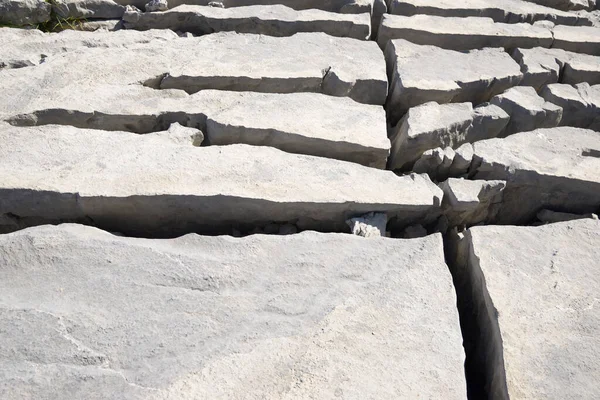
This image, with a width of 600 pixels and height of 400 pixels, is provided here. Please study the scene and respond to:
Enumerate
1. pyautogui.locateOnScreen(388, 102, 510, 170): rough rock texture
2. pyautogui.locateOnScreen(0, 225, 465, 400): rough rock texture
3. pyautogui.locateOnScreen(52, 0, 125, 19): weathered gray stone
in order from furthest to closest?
pyautogui.locateOnScreen(52, 0, 125, 19): weathered gray stone < pyautogui.locateOnScreen(388, 102, 510, 170): rough rock texture < pyautogui.locateOnScreen(0, 225, 465, 400): rough rock texture

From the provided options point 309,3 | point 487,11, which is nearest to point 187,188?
point 309,3

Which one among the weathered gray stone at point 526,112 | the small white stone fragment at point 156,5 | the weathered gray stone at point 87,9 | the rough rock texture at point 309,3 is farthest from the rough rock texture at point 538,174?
the weathered gray stone at point 87,9

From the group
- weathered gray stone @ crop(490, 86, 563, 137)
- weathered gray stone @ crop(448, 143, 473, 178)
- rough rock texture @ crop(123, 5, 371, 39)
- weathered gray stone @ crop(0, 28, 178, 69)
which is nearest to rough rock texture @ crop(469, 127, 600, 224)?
weathered gray stone @ crop(448, 143, 473, 178)

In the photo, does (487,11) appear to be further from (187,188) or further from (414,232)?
(187,188)

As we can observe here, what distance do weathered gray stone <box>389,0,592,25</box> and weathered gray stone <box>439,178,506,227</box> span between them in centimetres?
144

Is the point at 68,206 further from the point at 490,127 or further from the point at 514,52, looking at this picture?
the point at 514,52

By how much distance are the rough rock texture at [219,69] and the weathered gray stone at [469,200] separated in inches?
27.1

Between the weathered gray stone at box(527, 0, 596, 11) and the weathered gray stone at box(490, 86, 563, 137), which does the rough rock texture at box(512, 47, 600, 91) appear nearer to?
the weathered gray stone at box(490, 86, 563, 137)

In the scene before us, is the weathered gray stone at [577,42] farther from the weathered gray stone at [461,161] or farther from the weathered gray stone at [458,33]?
the weathered gray stone at [461,161]

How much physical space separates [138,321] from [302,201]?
0.68 meters

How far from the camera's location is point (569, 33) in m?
3.05

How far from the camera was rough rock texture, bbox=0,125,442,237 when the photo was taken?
1.86m

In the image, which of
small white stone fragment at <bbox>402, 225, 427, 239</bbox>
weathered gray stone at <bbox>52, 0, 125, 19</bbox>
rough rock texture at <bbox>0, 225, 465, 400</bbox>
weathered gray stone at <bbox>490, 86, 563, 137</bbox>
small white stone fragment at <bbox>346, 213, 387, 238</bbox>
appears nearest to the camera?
rough rock texture at <bbox>0, 225, 465, 400</bbox>

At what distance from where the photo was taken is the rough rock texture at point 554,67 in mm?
2707
